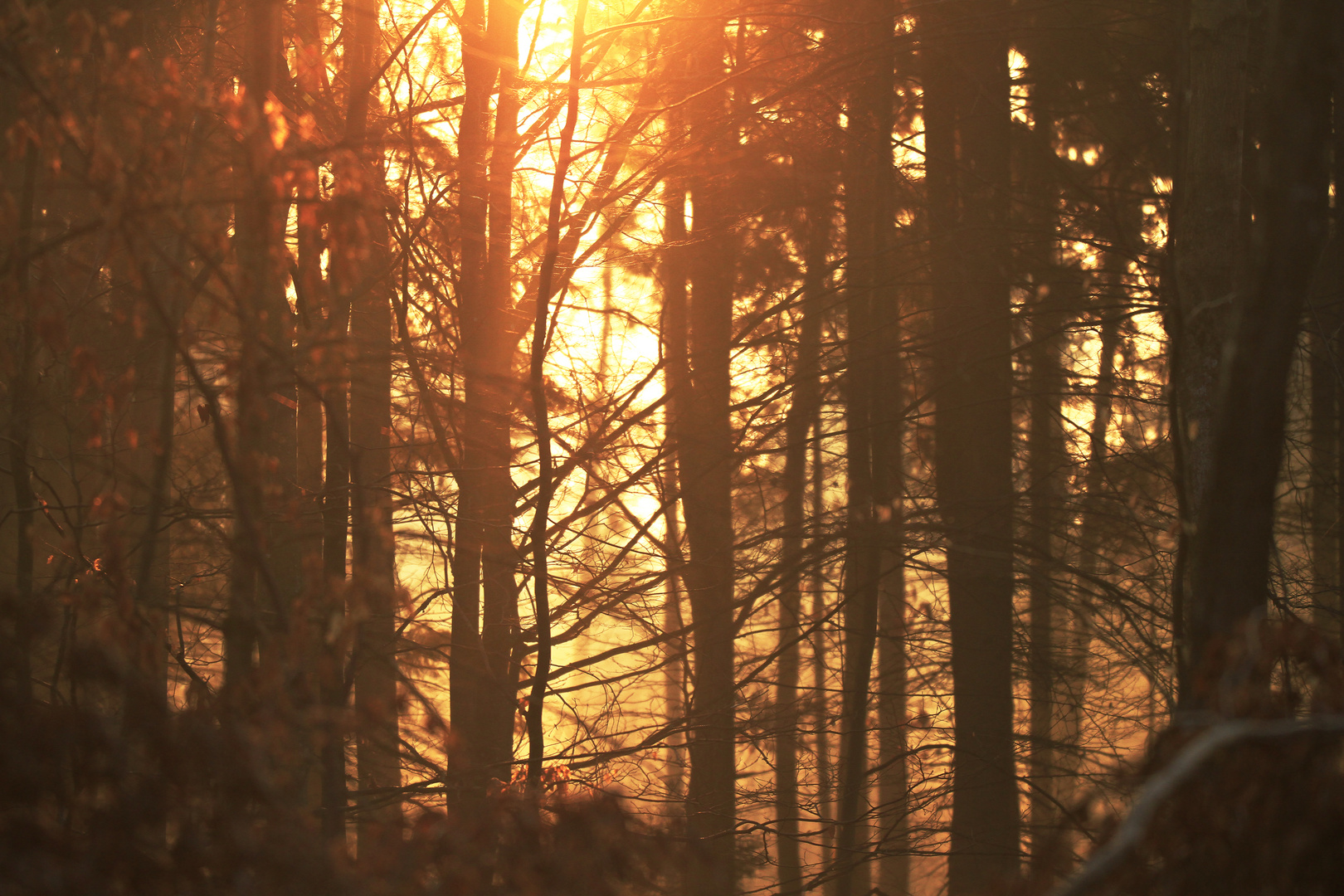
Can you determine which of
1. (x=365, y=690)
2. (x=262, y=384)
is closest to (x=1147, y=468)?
(x=262, y=384)

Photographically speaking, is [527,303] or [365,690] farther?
[365,690]

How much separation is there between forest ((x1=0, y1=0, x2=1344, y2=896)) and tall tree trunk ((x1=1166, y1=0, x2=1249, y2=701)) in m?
0.03

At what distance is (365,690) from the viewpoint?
1126 cm

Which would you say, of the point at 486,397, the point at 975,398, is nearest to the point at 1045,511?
the point at 975,398

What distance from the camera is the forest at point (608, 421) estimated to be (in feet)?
9.97

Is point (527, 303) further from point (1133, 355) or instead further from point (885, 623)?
point (885, 623)

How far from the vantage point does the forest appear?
3.04 meters

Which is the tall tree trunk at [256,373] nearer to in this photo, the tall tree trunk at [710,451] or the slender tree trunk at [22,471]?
the slender tree trunk at [22,471]

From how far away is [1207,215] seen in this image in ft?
18.3

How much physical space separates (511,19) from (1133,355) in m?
7.00

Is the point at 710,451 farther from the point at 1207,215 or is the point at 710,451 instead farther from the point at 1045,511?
the point at 1207,215

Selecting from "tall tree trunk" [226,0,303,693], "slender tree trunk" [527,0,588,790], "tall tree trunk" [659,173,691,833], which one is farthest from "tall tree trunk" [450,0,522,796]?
"tall tree trunk" [226,0,303,693]

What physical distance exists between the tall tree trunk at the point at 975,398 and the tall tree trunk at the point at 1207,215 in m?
2.62

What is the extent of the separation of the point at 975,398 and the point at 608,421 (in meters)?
4.01
